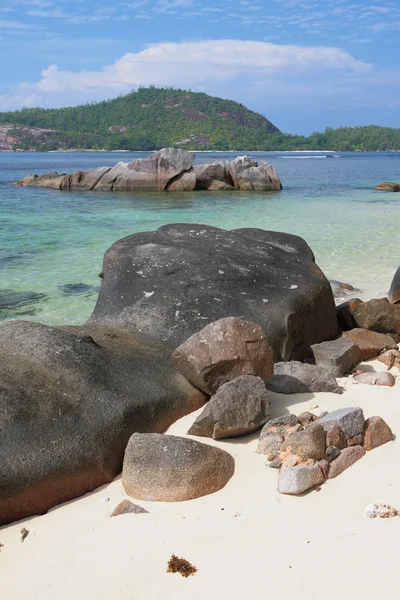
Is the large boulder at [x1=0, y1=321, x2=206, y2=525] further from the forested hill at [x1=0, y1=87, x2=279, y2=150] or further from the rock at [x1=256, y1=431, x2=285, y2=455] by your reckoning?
the forested hill at [x1=0, y1=87, x2=279, y2=150]

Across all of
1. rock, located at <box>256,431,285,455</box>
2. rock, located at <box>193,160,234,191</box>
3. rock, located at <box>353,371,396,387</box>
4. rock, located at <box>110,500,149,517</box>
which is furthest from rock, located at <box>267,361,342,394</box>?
rock, located at <box>193,160,234,191</box>

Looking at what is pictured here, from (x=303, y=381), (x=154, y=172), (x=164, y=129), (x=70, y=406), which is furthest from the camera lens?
(x=164, y=129)

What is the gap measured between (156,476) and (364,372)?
277 cm

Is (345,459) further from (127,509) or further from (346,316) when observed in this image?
(346,316)

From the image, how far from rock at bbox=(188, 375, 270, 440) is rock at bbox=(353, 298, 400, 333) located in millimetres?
3403

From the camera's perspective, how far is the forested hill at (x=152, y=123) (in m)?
136

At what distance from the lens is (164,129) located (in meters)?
144

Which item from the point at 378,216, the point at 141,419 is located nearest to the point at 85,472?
the point at 141,419

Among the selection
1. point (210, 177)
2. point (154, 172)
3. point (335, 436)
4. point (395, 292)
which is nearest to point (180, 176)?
point (154, 172)

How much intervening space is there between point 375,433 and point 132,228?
15.4 meters

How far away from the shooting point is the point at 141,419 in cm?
464

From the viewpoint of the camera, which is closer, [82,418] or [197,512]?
[197,512]

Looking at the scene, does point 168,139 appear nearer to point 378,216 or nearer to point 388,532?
point 378,216

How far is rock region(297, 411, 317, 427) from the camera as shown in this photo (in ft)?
15.2
